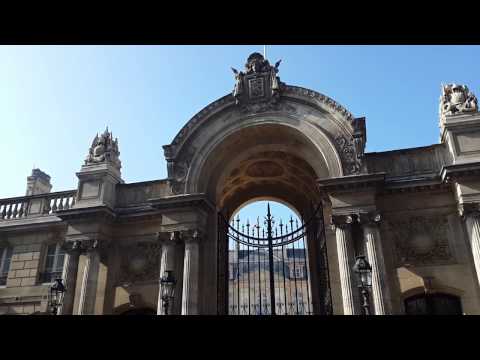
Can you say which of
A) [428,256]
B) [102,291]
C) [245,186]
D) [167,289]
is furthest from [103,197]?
Result: [428,256]

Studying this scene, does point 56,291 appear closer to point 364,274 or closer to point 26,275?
point 26,275

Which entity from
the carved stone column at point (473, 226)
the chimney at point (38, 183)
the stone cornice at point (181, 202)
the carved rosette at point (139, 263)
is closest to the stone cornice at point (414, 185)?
the carved stone column at point (473, 226)

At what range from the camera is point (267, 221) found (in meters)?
18.5

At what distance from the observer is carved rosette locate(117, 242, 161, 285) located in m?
17.7

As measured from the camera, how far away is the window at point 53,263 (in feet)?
63.4

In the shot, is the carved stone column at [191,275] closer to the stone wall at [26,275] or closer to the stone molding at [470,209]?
the stone wall at [26,275]

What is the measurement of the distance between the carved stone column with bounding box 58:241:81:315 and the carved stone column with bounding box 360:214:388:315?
39.2 feet

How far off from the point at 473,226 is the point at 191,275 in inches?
413

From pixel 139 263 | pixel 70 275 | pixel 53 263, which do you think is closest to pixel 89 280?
pixel 70 275

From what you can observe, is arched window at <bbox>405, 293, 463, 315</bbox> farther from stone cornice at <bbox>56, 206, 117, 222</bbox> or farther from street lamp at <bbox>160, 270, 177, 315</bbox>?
stone cornice at <bbox>56, 206, 117, 222</bbox>
